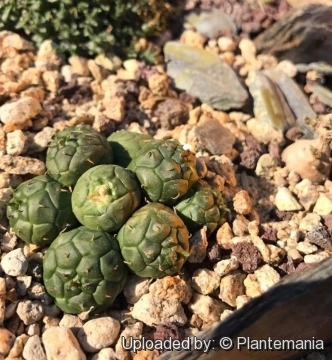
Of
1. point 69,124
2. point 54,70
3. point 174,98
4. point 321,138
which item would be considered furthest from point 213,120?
point 54,70

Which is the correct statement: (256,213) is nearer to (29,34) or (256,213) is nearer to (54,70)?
(54,70)

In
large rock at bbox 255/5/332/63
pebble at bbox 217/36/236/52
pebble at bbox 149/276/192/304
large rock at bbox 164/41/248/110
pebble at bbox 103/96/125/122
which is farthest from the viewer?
pebble at bbox 217/36/236/52

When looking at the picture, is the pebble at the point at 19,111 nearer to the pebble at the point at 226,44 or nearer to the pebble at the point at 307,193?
the pebble at the point at 226,44

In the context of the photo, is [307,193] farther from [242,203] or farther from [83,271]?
[83,271]

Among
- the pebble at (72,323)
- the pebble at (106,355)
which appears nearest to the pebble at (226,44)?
the pebble at (72,323)

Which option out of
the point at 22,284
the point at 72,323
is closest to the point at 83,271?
the point at 72,323

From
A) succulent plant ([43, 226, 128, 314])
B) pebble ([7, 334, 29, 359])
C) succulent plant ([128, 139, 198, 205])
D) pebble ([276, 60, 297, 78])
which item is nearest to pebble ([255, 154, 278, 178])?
succulent plant ([128, 139, 198, 205])

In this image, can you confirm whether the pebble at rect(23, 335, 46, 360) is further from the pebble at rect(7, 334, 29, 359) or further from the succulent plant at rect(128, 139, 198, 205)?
the succulent plant at rect(128, 139, 198, 205)
